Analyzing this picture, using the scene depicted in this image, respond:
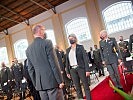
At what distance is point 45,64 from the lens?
115 inches

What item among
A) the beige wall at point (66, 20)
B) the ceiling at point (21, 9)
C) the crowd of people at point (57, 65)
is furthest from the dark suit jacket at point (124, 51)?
the ceiling at point (21, 9)

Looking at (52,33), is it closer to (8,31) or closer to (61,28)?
(61,28)

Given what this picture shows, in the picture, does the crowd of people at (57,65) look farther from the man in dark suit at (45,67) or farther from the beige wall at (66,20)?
the beige wall at (66,20)

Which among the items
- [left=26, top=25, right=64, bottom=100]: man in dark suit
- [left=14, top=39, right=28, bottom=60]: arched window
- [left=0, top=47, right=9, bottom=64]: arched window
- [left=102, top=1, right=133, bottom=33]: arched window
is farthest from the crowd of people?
[left=0, top=47, right=9, bottom=64]: arched window

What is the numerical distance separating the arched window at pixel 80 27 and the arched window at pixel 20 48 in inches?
173

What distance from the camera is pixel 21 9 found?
1534cm

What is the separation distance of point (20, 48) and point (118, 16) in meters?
8.54

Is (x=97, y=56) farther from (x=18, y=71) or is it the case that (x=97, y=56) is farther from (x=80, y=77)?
(x=80, y=77)

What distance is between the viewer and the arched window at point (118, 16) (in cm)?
1330

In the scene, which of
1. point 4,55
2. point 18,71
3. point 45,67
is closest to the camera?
point 45,67

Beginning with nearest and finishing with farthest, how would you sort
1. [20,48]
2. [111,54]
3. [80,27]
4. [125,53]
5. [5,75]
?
[111,54]
[125,53]
[5,75]
[80,27]
[20,48]

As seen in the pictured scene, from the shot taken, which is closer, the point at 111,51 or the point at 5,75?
the point at 111,51

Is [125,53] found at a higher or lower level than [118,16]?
lower

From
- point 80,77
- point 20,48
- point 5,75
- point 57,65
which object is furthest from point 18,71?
point 20,48
